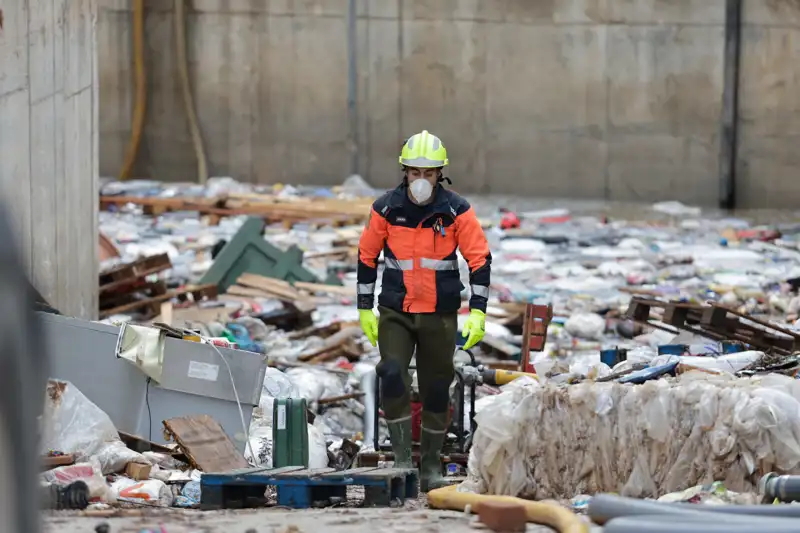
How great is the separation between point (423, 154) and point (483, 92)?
42.4ft

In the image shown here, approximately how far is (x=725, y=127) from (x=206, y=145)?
6.46 meters

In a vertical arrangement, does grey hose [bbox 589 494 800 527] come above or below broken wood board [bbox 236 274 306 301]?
above

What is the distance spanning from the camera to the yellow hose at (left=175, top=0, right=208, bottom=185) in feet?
67.2

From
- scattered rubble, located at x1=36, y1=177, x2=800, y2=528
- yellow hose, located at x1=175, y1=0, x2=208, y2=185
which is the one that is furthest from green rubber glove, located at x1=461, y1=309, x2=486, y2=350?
yellow hose, located at x1=175, y1=0, x2=208, y2=185

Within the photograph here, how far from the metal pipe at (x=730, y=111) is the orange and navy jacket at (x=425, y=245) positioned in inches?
502

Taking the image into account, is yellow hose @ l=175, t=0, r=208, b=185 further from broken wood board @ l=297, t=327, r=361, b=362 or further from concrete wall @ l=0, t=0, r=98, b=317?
concrete wall @ l=0, t=0, r=98, b=317

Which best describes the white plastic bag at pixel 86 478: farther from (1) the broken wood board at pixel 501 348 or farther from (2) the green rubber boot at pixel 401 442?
(1) the broken wood board at pixel 501 348

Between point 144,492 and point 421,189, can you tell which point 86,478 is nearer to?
point 144,492

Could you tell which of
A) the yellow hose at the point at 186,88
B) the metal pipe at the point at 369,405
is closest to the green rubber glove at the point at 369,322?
the metal pipe at the point at 369,405

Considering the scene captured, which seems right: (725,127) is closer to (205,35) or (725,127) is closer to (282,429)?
(205,35)

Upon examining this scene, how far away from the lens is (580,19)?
19969 millimetres

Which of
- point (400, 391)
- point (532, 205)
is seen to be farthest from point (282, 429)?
point (532, 205)

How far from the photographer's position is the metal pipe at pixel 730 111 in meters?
19.6

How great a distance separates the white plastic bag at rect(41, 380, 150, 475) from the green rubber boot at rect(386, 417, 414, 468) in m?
1.14
